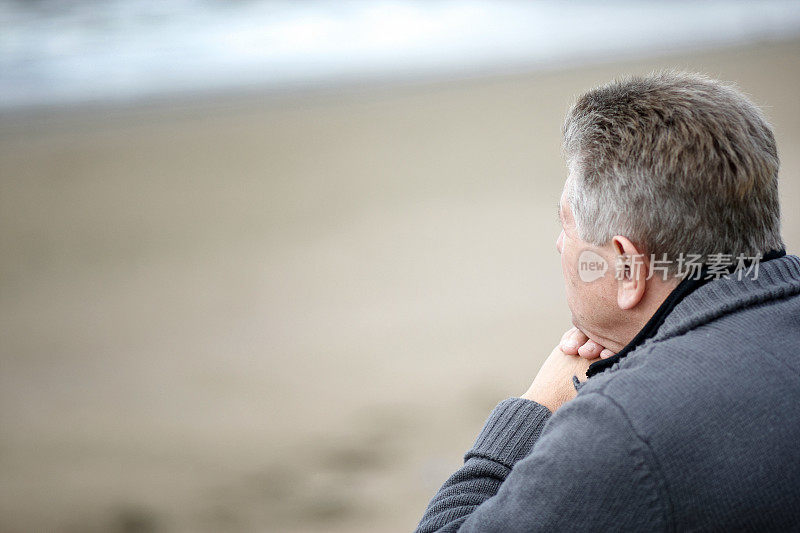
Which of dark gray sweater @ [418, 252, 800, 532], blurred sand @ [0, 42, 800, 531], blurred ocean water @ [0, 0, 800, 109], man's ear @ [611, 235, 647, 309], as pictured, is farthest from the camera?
blurred ocean water @ [0, 0, 800, 109]

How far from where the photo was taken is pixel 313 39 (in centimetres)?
948

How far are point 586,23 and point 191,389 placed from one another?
292 inches

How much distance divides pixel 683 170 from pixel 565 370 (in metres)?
0.51

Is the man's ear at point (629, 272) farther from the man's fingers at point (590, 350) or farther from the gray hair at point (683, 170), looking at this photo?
the man's fingers at point (590, 350)

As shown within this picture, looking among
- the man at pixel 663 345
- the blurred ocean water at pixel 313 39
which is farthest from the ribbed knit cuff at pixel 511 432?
the blurred ocean water at pixel 313 39

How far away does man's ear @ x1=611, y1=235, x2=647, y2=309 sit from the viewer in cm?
137

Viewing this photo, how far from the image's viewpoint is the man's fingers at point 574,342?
1.64m

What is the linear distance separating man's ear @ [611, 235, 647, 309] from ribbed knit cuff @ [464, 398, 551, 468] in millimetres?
276

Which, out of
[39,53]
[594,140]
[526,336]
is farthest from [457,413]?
[39,53]

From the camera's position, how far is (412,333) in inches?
181

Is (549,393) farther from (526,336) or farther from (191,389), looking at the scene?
(191,389)

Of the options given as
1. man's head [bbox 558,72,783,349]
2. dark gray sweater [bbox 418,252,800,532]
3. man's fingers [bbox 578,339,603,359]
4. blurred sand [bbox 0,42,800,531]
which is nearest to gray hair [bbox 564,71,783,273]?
man's head [bbox 558,72,783,349]

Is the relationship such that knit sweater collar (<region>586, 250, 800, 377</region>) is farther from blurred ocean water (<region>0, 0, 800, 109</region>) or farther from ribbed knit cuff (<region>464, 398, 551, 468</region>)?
blurred ocean water (<region>0, 0, 800, 109</region>)

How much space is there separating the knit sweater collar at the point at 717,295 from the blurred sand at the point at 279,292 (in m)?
2.08
